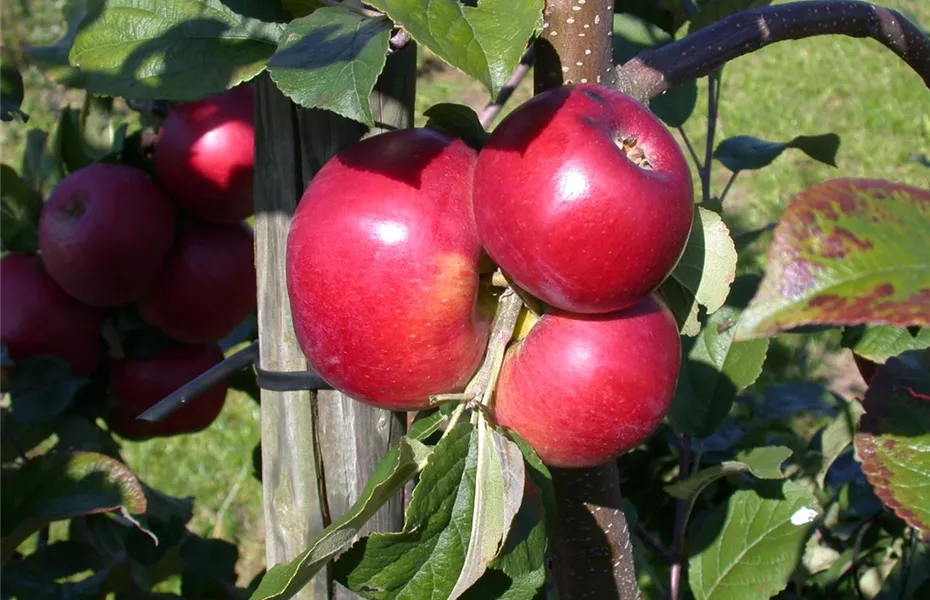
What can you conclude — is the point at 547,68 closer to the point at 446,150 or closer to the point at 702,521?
the point at 446,150

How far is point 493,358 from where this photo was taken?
68cm

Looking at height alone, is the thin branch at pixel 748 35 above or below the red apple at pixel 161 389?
above

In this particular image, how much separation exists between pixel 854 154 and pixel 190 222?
354 centimetres

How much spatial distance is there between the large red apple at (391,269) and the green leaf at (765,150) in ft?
2.15


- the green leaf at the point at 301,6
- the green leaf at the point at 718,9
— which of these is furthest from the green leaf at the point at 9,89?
the green leaf at the point at 718,9

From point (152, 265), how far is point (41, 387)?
0.19 m

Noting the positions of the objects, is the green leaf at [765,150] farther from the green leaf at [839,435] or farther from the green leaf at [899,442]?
the green leaf at [899,442]

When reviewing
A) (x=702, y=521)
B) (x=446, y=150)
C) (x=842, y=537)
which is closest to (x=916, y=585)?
(x=842, y=537)

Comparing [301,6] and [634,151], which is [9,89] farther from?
[634,151]

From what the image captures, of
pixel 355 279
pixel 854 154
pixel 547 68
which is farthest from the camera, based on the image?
pixel 854 154

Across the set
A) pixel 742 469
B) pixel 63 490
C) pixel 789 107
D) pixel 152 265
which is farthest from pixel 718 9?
pixel 789 107

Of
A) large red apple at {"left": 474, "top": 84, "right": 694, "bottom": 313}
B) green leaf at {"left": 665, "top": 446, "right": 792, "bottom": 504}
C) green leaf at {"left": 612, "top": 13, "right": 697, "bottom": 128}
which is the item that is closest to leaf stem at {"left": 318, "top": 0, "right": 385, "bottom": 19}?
large red apple at {"left": 474, "top": 84, "right": 694, "bottom": 313}

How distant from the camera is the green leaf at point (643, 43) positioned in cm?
115

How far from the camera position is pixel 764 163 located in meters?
1.24
